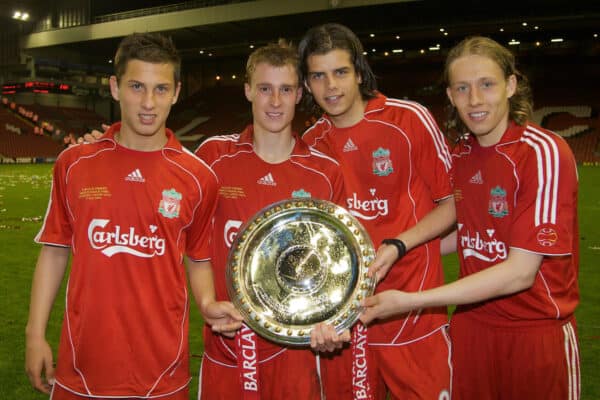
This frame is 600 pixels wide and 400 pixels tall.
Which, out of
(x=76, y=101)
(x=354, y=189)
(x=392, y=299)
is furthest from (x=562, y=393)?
(x=76, y=101)

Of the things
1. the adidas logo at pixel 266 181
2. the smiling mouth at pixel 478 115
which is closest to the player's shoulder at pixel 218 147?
the adidas logo at pixel 266 181

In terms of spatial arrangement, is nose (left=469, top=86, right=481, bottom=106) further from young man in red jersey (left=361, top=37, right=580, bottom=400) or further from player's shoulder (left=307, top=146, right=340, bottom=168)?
player's shoulder (left=307, top=146, right=340, bottom=168)

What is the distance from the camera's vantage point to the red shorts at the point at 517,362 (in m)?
2.30

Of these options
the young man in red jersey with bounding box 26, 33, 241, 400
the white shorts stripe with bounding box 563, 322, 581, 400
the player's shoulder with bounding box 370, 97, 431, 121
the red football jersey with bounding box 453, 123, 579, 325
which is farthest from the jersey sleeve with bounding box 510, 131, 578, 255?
the young man in red jersey with bounding box 26, 33, 241, 400

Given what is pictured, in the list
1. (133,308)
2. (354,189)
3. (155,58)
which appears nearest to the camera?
(133,308)

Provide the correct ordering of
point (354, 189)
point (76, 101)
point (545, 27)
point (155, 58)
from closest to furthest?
point (155, 58), point (354, 189), point (545, 27), point (76, 101)

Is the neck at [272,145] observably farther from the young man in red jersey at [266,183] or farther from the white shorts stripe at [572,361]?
the white shorts stripe at [572,361]

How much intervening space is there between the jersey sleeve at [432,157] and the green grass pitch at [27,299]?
2061mm

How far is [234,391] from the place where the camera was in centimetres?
249

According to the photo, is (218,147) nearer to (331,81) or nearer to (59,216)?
(331,81)

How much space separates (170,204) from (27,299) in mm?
4396

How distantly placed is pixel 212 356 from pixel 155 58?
52.0 inches

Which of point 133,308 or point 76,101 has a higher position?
point 76,101

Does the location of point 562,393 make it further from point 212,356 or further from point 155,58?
point 155,58
